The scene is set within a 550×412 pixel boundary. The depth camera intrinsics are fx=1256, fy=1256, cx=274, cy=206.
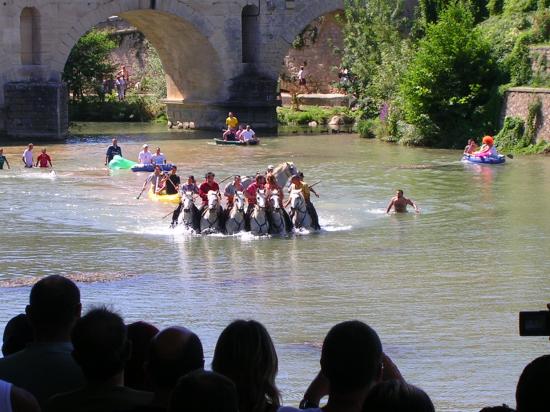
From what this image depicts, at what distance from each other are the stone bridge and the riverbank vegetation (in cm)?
538

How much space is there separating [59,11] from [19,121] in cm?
383

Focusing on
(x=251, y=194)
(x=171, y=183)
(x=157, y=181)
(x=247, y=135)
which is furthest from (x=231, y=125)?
(x=251, y=194)

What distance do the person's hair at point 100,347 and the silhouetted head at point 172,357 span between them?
0.42 ft

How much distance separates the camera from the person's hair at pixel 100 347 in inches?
201

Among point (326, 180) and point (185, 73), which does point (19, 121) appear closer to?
point (185, 73)

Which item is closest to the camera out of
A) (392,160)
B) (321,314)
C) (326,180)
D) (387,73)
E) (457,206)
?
(321,314)

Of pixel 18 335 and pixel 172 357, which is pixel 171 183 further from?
pixel 172 357

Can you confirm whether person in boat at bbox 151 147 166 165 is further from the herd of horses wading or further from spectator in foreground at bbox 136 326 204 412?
spectator in foreground at bbox 136 326 204 412

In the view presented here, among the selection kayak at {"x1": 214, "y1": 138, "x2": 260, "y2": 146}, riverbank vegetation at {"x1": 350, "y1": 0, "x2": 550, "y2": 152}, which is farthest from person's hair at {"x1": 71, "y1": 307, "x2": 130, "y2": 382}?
kayak at {"x1": 214, "y1": 138, "x2": 260, "y2": 146}

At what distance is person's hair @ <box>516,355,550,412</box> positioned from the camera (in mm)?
4406

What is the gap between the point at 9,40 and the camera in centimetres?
3991

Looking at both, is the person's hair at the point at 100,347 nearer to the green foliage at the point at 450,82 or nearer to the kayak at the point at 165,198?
the kayak at the point at 165,198

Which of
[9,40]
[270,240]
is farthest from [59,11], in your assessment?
[270,240]

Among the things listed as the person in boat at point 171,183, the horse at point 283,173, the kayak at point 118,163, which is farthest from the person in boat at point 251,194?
the kayak at point 118,163
